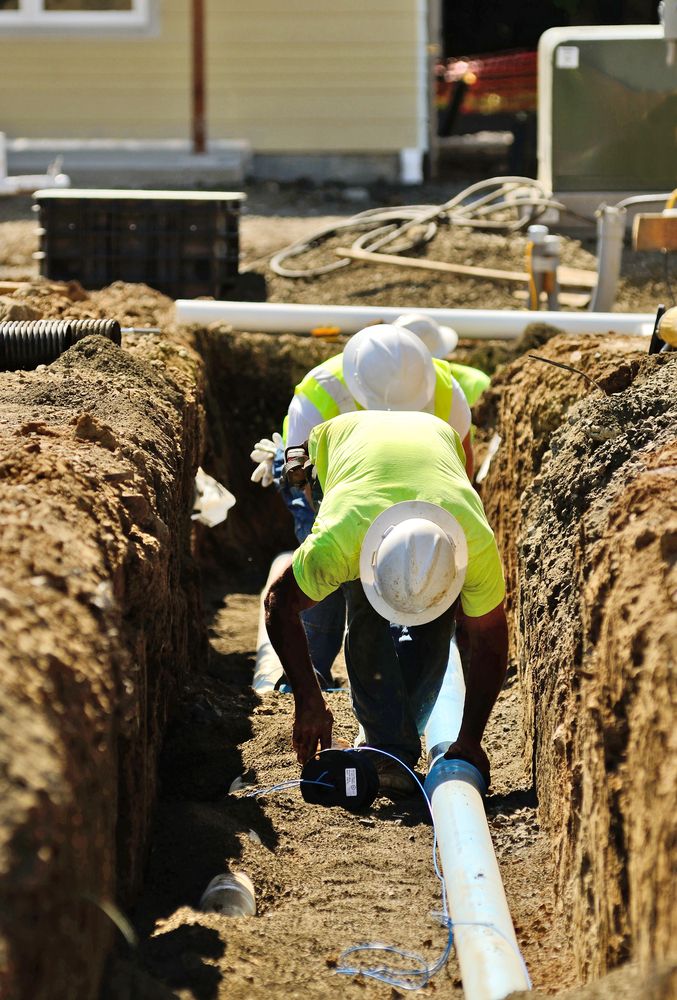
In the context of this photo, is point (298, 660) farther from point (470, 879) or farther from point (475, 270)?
point (475, 270)

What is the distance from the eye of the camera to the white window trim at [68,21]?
13406 mm

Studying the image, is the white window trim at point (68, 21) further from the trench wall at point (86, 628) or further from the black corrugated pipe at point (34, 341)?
the black corrugated pipe at point (34, 341)

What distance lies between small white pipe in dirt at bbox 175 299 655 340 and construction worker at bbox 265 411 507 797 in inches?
155

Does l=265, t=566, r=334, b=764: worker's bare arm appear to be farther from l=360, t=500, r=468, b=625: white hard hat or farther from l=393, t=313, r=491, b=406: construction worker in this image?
l=393, t=313, r=491, b=406: construction worker

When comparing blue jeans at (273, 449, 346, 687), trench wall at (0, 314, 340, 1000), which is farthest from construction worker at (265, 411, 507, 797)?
blue jeans at (273, 449, 346, 687)

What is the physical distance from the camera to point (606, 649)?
3.51 metres

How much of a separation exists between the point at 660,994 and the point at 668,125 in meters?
10.3

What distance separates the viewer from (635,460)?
14.7ft

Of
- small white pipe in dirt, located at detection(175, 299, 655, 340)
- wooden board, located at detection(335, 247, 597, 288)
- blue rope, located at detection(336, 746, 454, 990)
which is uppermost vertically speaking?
wooden board, located at detection(335, 247, 597, 288)

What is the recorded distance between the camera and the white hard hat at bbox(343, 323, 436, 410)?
555 centimetres

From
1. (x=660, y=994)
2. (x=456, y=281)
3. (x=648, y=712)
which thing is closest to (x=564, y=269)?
(x=456, y=281)

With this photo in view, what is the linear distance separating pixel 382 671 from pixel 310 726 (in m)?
0.46

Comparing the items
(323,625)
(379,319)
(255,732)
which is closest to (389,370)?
(323,625)

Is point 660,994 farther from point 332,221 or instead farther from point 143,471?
Answer: point 332,221
